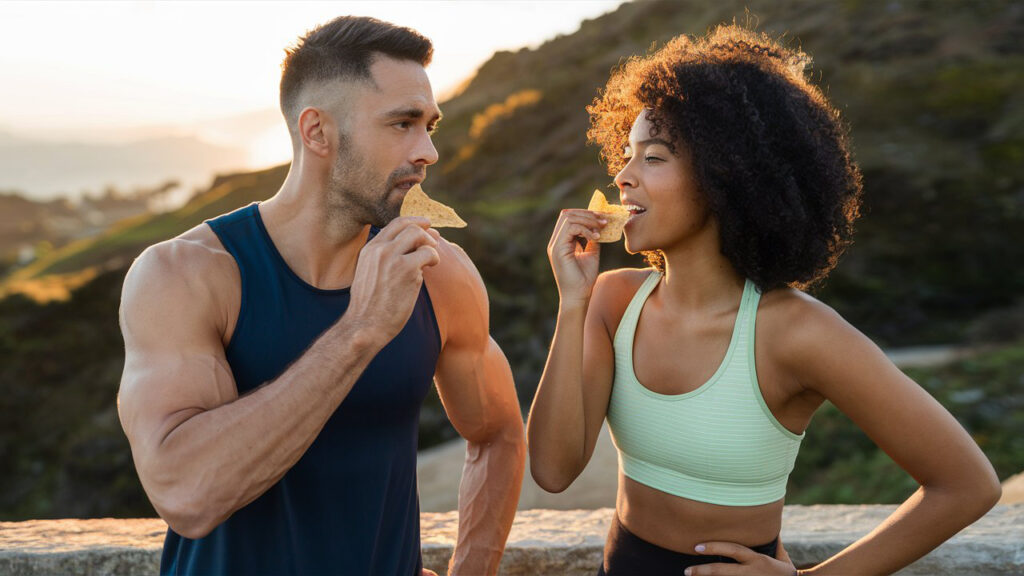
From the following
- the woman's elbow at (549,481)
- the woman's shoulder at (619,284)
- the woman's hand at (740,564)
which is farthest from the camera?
the woman's shoulder at (619,284)

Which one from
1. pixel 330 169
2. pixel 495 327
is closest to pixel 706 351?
pixel 330 169

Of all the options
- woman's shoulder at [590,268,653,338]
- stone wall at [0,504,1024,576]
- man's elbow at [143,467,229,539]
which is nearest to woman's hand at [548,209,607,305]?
woman's shoulder at [590,268,653,338]

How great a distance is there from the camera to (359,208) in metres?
2.51

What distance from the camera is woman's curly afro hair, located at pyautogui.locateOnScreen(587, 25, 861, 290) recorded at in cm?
227

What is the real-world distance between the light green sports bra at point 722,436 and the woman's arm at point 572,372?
128mm

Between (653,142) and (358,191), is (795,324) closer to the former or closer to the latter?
(653,142)

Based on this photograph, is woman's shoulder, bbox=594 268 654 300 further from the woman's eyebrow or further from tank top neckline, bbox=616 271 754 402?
the woman's eyebrow

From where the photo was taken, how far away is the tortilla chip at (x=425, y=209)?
102 inches

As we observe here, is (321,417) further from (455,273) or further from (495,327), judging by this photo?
(495,327)

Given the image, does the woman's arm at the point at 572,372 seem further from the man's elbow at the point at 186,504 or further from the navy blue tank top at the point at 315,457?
the man's elbow at the point at 186,504

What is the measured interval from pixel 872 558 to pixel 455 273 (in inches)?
56.3

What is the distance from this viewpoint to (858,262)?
12.5 meters

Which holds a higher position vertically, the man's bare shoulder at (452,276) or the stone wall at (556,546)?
the man's bare shoulder at (452,276)

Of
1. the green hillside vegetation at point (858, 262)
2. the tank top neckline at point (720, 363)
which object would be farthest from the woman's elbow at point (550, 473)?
the green hillside vegetation at point (858, 262)
